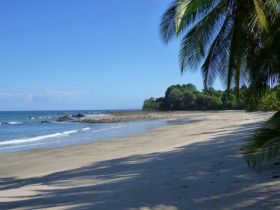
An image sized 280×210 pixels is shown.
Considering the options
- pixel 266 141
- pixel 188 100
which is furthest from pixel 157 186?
pixel 188 100

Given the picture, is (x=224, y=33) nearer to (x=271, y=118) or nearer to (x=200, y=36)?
(x=200, y=36)

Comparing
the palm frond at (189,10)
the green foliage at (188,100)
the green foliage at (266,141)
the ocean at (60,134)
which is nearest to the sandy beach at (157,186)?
the green foliage at (266,141)

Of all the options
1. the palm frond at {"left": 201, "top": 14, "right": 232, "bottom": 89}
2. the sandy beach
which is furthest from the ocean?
the palm frond at {"left": 201, "top": 14, "right": 232, "bottom": 89}

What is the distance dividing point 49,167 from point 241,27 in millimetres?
7926

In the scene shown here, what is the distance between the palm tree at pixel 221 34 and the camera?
384 inches

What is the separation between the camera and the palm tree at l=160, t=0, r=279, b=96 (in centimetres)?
976

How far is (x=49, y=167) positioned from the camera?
573 inches

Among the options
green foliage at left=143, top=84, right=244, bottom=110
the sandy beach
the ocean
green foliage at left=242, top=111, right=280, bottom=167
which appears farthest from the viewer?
green foliage at left=143, top=84, right=244, bottom=110

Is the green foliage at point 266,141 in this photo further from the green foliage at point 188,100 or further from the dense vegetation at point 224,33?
the green foliage at point 188,100

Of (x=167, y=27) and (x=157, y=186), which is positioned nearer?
(x=157, y=186)

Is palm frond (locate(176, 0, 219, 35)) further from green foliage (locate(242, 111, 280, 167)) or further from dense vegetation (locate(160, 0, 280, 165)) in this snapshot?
green foliage (locate(242, 111, 280, 167))

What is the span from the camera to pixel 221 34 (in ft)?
34.9

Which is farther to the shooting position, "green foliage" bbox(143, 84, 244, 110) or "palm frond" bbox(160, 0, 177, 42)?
"green foliage" bbox(143, 84, 244, 110)

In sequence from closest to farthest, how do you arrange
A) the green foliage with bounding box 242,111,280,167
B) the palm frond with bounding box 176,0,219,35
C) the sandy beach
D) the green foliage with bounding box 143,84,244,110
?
1. the green foliage with bounding box 242,111,280,167
2. the sandy beach
3. the palm frond with bounding box 176,0,219,35
4. the green foliage with bounding box 143,84,244,110
